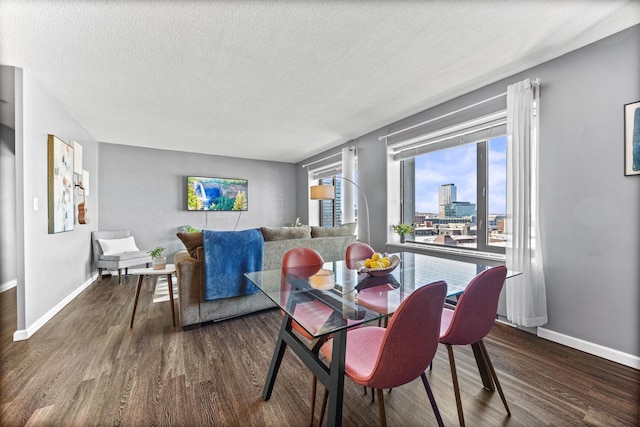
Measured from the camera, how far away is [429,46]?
6.99 feet

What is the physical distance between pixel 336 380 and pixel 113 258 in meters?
4.56

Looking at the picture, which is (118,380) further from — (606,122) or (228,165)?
(228,165)

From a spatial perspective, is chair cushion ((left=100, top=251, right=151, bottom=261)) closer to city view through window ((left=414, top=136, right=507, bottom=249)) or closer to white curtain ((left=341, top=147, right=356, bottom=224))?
white curtain ((left=341, top=147, right=356, bottom=224))

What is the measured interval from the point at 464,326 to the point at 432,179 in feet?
8.73

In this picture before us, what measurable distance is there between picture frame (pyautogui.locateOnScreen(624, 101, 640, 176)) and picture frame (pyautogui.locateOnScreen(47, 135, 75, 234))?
16.9 ft

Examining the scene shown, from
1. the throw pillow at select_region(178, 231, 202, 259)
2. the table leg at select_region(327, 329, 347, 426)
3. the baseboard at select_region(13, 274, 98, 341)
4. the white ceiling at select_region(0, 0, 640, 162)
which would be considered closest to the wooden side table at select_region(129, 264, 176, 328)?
the throw pillow at select_region(178, 231, 202, 259)

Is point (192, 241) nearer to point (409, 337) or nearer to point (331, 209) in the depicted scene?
point (409, 337)

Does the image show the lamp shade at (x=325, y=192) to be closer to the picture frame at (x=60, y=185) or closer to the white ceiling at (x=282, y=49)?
the white ceiling at (x=282, y=49)

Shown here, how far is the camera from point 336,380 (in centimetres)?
116

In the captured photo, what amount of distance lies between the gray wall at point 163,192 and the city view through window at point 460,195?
13.1ft

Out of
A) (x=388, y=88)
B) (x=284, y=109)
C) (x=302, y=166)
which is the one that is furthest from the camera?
(x=302, y=166)

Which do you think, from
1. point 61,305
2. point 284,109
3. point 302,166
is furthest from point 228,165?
point 61,305

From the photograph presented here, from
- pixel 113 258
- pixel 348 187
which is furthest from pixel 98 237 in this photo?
pixel 348 187

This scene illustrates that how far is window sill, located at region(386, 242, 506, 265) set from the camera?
2773mm
